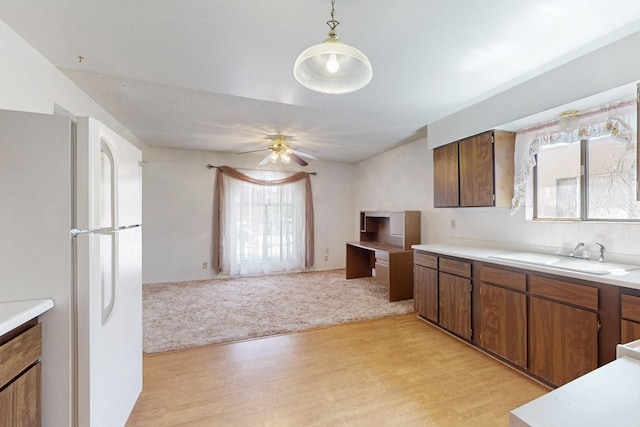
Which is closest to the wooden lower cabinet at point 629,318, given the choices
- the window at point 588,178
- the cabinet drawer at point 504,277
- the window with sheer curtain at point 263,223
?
the cabinet drawer at point 504,277

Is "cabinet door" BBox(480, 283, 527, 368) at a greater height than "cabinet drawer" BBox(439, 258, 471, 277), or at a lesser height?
lesser

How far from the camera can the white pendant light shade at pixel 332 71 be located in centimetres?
121

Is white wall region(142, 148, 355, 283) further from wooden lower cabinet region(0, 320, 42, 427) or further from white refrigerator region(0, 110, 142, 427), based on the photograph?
wooden lower cabinet region(0, 320, 42, 427)

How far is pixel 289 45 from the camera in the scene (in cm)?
179

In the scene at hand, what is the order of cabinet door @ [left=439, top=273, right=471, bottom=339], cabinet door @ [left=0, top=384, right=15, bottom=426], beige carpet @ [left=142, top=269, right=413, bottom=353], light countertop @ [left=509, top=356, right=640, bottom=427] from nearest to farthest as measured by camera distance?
light countertop @ [left=509, top=356, right=640, bottom=427] < cabinet door @ [left=0, top=384, right=15, bottom=426] < cabinet door @ [left=439, top=273, right=471, bottom=339] < beige carpet @ [left=142, top=269, right=413, bottom=353]

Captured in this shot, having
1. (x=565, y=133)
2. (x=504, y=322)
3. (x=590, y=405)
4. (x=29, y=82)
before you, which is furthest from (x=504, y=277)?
(x=29, y=82)

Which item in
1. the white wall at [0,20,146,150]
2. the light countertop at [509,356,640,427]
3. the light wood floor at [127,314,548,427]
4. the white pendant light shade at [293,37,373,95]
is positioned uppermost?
the white wall at [0,20,146,150]

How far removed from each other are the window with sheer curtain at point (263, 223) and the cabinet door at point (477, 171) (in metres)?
3.29

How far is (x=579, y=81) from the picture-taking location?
192 cm

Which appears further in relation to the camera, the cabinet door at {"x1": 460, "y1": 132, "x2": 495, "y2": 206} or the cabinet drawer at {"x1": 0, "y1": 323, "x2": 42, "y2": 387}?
the cabinet door at {"x1": 460, "y1": 132, "x2": 495, "y2": 206}

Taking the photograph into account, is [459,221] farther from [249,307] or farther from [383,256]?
[249,307]

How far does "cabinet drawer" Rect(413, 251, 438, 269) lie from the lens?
2.96 meters

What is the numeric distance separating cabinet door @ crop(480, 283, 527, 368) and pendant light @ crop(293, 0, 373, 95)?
205 centimetres

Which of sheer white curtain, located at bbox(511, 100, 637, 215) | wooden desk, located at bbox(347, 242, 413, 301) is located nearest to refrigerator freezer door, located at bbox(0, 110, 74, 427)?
sheer white curtain, located at bbox(511, 100, 637, 215)
